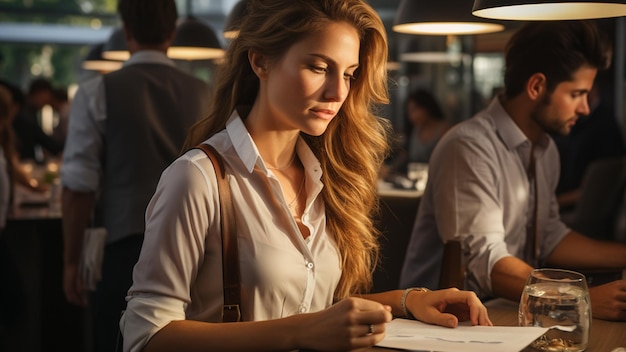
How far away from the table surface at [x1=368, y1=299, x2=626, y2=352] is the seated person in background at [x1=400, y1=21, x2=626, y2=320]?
0.56ft

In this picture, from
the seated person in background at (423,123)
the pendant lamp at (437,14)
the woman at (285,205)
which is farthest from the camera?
the seated person in background at (423,123)

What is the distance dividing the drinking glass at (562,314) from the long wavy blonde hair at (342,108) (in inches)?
19.8

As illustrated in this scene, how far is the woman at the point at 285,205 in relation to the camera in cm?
170

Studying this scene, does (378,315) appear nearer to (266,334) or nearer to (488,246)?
(266,334)

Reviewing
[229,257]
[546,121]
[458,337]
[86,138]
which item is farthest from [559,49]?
[86,138]

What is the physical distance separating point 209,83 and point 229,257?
5.25m

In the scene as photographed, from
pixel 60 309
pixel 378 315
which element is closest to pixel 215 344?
pixel 378 315

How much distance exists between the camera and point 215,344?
168cm

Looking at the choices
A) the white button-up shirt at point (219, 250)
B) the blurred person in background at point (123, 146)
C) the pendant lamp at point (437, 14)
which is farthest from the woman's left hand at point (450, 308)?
the blurred person in background at point (123, 146)

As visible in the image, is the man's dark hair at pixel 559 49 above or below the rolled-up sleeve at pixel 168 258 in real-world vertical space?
above

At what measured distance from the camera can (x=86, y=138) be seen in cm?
319

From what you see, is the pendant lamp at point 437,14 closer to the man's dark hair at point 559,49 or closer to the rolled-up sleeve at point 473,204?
the man's dark hair at point 559,49

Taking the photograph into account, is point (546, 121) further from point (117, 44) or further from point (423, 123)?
point (423, 123)

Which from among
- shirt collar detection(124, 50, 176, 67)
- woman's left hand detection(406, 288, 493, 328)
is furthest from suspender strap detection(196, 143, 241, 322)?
shirt collar detection(124, 50, 176, 67)
